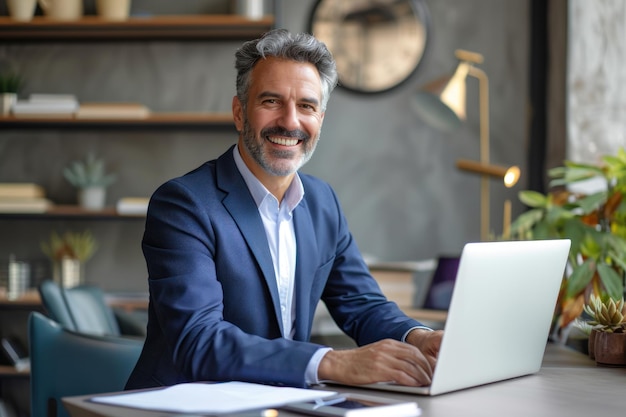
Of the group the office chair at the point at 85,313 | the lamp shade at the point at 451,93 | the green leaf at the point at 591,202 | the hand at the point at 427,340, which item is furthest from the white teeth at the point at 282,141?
the lamp shade at the point at 451,93

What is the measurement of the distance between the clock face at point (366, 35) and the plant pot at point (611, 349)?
109 inches

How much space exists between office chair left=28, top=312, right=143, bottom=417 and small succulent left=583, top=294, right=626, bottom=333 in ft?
4.01

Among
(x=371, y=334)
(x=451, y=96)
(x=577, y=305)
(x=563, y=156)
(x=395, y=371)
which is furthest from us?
(x=563, y=156)

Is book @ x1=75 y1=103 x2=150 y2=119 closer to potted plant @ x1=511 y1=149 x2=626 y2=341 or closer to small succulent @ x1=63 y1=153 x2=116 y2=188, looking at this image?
small succulent @ x1=63 y1=153 x2=116 y2=188

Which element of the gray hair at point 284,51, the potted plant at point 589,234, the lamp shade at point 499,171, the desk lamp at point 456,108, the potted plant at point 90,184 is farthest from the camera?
the potted plant at point 90,184

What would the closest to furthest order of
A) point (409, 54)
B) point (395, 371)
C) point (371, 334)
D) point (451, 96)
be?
point (395, 371), point (371, 334), point (451, 96), point (409, 54)

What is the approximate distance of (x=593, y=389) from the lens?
4.88 ft

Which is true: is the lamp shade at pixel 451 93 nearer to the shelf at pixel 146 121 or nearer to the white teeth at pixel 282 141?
the shelf at pixel 146 121

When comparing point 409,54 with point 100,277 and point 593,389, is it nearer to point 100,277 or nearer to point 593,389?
point 100,277

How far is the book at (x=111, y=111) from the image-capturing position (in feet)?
13.6

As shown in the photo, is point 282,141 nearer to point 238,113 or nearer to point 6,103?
point 238,113

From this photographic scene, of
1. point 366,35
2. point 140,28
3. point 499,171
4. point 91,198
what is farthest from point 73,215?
point 499,171

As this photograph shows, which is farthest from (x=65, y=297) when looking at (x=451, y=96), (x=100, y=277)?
(x=451, y=96)

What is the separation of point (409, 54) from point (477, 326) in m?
3.10
